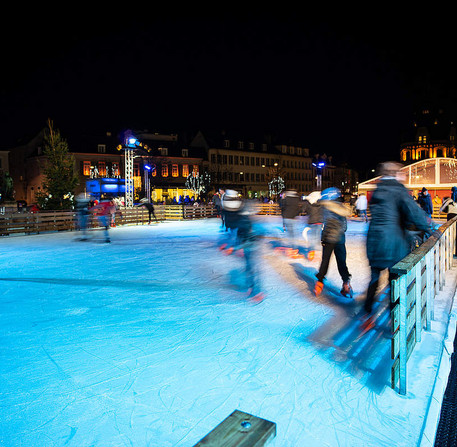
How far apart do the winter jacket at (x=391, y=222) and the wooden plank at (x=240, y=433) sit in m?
2.79

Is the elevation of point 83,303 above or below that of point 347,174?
below

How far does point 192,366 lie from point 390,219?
221 centimetres

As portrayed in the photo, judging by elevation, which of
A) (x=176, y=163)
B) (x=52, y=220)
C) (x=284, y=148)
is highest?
(x=284, y=148)

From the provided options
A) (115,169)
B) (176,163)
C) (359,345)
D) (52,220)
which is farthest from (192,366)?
(176,163)

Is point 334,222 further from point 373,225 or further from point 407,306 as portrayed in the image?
point 407,306

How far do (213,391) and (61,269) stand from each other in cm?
599

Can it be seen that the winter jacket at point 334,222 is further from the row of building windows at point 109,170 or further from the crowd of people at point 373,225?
the row of building windows at point 109,170

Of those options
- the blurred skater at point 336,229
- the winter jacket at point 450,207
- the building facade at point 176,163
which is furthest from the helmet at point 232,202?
the building facade at point 176,163

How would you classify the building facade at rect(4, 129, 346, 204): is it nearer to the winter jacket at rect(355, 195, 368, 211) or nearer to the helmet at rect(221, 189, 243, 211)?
the winter jacket at rect(355, 195, 368, 211)

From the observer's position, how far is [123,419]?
242 cm

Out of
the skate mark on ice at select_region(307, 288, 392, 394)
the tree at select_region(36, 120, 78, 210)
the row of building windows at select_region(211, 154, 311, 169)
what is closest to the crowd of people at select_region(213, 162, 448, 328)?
the skate mark on ice at select_region(307, 288, 392, 394)

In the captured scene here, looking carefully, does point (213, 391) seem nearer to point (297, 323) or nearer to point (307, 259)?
point (297, 323)

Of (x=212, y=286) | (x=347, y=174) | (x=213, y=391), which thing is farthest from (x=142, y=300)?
(x=347, y=174)

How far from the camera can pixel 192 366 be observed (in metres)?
3.17
